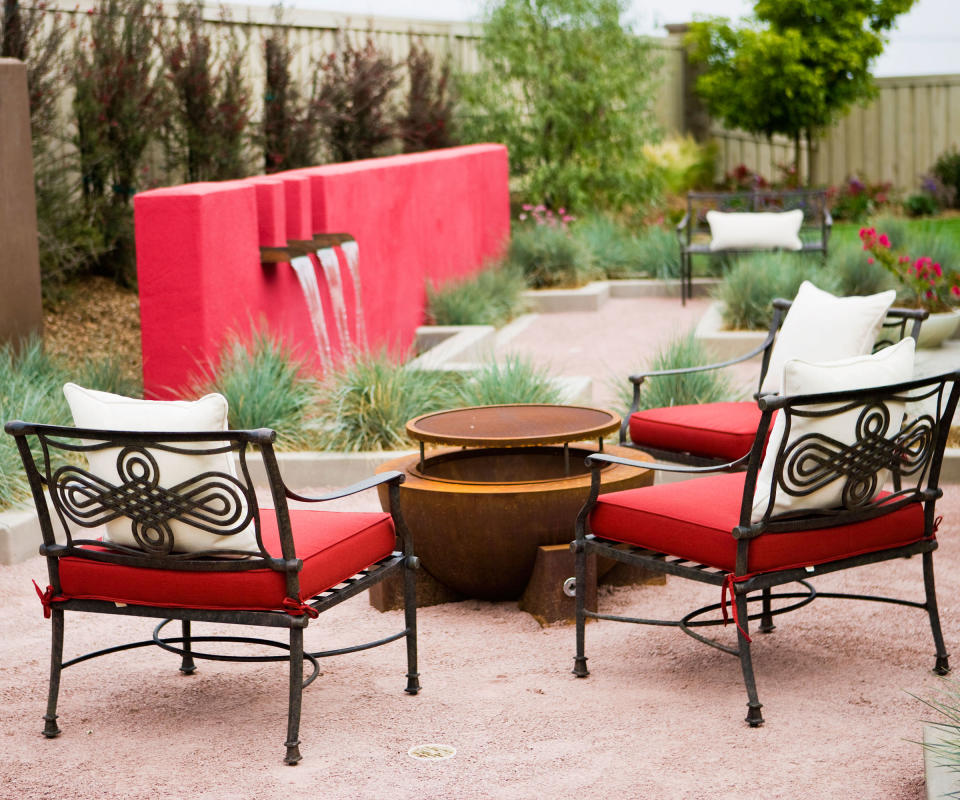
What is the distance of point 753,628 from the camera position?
466cm

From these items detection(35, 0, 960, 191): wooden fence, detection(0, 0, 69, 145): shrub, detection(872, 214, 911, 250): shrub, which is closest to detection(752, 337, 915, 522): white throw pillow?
detection(0, 0, 69, 145): shrub

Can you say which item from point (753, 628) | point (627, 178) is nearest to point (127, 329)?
point (753, 628)

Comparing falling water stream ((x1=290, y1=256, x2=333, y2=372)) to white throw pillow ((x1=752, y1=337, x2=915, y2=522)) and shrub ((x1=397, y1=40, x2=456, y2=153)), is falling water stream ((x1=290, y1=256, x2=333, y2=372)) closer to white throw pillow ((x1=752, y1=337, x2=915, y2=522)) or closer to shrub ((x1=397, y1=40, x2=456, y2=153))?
white throw pillow ((x1=752, y1=337, x2=915, y2=522))

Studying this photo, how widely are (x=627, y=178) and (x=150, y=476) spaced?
1355 cm

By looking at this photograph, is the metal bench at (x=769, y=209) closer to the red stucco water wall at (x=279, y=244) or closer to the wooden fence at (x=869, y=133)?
the red stucco water wall at (x=279, y=244)

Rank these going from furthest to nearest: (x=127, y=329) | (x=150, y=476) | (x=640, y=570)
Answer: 1. (x=127, y=329)
2. (x=640, y=570)
3. (x=150, y=476)

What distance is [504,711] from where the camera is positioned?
395 centimetres

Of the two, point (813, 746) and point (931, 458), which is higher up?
point (931, 458)

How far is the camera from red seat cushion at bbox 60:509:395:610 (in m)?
3.60

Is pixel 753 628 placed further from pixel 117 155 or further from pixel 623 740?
pixel 117 155

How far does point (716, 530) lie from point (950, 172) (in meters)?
17.5

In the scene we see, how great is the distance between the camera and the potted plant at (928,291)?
8711mm

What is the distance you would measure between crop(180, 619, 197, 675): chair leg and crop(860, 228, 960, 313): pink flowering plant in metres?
5.64

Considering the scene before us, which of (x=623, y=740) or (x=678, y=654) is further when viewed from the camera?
(x=678, y=654)
